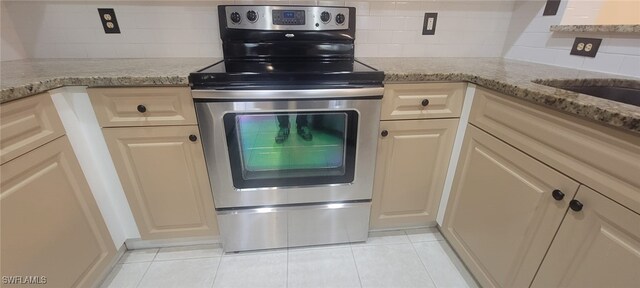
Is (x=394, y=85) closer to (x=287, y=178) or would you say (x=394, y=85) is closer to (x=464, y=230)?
(x=287, y=178)

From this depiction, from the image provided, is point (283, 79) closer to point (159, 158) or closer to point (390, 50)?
point (159, 158)

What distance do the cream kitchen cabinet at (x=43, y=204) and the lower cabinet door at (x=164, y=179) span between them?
0.15 meters

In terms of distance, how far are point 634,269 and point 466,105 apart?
69cm

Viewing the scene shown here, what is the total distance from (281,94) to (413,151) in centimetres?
67

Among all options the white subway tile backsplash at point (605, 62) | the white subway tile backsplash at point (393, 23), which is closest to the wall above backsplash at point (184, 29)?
the white subway tile backsplash at point (393, 23)

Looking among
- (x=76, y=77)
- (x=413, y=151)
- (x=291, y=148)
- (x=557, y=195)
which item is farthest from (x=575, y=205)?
(x=76, y=77)

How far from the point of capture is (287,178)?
116 centimetres

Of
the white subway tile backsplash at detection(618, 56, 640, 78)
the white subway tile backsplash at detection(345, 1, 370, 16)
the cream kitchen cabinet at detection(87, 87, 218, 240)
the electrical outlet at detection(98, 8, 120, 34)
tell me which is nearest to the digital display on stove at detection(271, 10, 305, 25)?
the white subway tile backsplash at detection(345, 1, 370, 16)

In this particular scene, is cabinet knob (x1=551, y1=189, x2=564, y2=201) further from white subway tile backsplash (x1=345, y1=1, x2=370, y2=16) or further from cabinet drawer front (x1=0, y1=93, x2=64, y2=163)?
cabinet drawer front (x1=0, y1=93, x2=64, y2=163)

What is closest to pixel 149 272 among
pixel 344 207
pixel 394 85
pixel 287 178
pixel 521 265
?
pixel 287 178

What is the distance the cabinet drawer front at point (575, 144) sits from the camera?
1.92 ft

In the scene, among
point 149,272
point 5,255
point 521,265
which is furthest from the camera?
point 149,272

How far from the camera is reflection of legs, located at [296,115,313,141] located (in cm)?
104

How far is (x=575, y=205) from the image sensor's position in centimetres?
69
